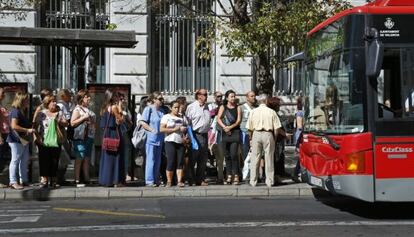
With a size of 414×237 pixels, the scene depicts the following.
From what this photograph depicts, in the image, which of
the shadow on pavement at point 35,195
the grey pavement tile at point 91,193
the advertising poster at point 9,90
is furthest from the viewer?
the advertising poster at point 9,90

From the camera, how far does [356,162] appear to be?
346 inches

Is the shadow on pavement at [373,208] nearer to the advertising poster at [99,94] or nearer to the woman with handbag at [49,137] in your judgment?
the advertising poster at [99,94]

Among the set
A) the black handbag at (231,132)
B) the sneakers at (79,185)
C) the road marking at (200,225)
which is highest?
the black handbag at (231,132)

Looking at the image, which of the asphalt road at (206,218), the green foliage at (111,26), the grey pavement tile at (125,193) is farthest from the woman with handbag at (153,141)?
the green foliage at (111,26)

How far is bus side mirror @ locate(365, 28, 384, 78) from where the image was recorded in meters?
8.46

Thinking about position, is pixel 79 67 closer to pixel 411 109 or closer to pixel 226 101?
pixel 226 101

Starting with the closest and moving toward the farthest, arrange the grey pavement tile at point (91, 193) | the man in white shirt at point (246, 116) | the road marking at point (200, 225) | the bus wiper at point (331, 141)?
the road marking at point (200, 225)
the bus wiper at point (331, 141)
the grey pavement tile at point (91, 193)
the man in white shirt at point (246, 116)

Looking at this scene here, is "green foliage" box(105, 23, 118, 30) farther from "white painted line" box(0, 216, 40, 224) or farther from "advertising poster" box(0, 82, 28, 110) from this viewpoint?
"white painted line" box(0, 216, 40, 224)

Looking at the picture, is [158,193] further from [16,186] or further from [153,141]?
[16,186]

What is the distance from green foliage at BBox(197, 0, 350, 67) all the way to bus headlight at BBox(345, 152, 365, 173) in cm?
562

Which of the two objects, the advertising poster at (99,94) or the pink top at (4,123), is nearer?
the pink top at (4,123)

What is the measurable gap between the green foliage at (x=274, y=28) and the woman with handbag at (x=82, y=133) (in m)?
3.77

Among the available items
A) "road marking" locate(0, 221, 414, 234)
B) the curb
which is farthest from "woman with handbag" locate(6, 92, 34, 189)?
"road marking" locate(0, 221, 414, 234)

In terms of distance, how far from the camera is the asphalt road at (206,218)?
27.5 ft
